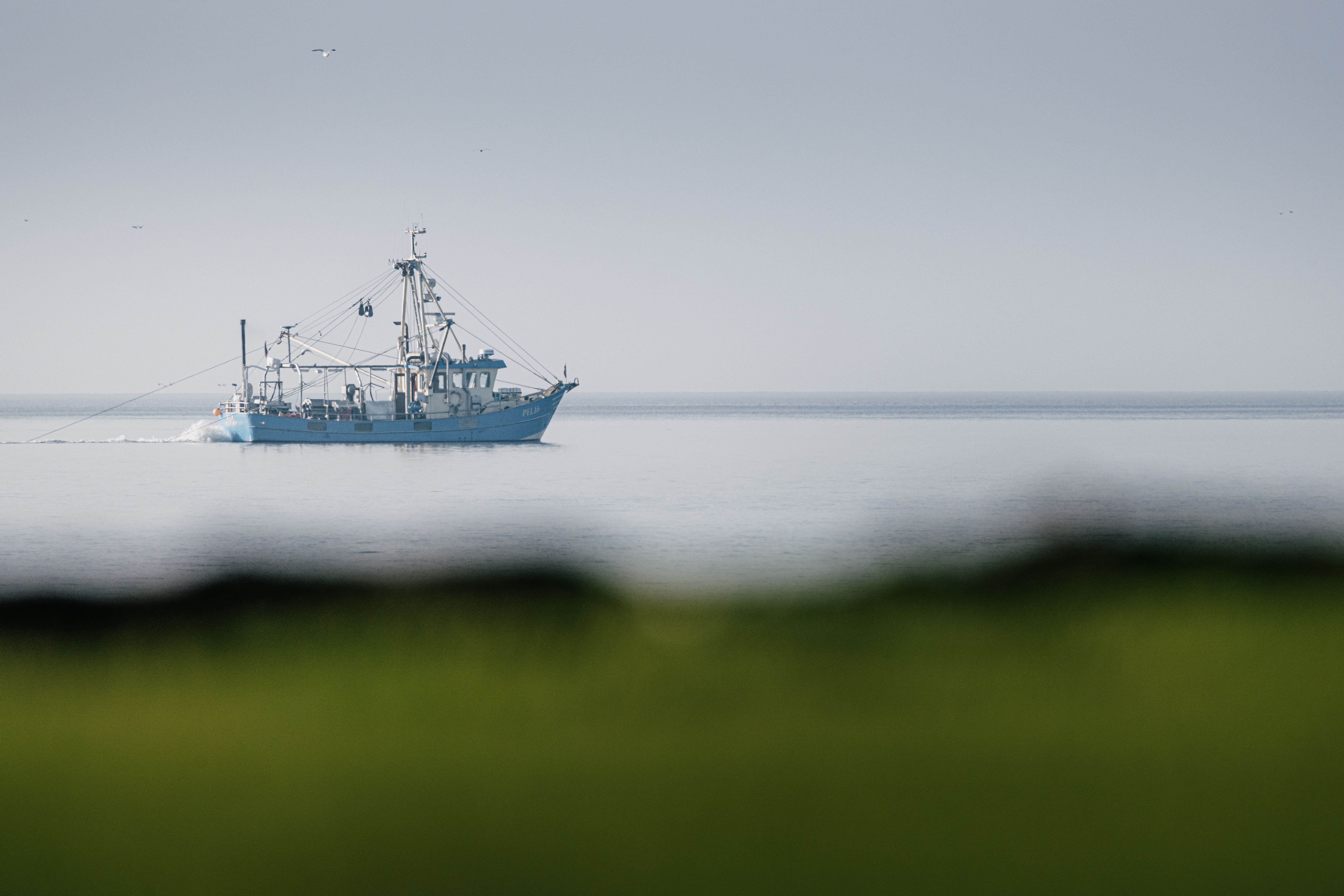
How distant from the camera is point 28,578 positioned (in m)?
23.7

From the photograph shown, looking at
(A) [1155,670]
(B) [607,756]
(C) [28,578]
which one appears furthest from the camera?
(C) [28,578]

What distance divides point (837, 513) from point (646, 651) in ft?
78.7

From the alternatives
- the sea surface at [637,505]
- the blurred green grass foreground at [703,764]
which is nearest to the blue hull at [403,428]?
the sea surface at [637,505]

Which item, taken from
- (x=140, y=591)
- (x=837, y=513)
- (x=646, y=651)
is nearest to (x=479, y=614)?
(x=646, y=651)

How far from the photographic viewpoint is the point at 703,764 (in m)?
7.66

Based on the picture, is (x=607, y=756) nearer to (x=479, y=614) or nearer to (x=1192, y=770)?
(x=1192, y=770)

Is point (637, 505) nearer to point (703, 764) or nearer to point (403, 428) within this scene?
point (703, 764)

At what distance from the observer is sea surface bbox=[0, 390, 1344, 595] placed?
25781 mm

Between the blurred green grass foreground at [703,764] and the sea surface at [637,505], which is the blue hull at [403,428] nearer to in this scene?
the sea surface at [637,505]

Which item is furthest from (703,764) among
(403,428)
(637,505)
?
(403,428)

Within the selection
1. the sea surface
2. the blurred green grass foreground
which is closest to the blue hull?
the sea surface

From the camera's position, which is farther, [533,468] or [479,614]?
[533,468]

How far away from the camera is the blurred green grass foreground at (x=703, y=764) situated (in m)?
6.29

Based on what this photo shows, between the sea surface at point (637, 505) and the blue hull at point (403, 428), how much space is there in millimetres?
1106
